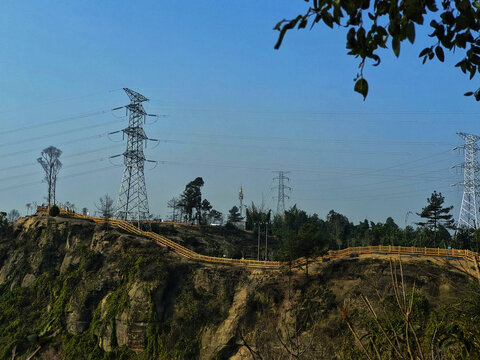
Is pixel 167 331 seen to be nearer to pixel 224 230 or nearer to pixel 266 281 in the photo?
pixel 266 281

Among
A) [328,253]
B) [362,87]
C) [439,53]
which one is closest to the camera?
[362,87]

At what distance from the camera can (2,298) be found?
5031 cm

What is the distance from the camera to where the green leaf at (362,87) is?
3531mm

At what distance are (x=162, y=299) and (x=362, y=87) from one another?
3919 centimetres

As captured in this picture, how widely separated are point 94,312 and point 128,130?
77.5 ft

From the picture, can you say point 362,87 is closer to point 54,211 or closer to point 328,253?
point 328,253

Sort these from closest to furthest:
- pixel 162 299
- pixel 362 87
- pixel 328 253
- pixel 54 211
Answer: pixel 362 87
pixel 328 253
pixel 162 299
pixel 54 211

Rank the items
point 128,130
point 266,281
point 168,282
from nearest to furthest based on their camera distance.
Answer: point 266,281 < point 168,282 < point 128,130

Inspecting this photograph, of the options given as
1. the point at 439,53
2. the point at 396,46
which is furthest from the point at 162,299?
the point at 396,46

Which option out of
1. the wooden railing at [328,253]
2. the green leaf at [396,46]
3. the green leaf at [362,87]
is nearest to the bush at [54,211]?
the wooden railing at [328,253]

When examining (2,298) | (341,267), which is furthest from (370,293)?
(2,298)

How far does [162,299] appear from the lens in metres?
40.1

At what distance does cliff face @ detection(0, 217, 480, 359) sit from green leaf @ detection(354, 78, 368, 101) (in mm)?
27609

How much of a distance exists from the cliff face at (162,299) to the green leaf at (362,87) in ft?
90.6
